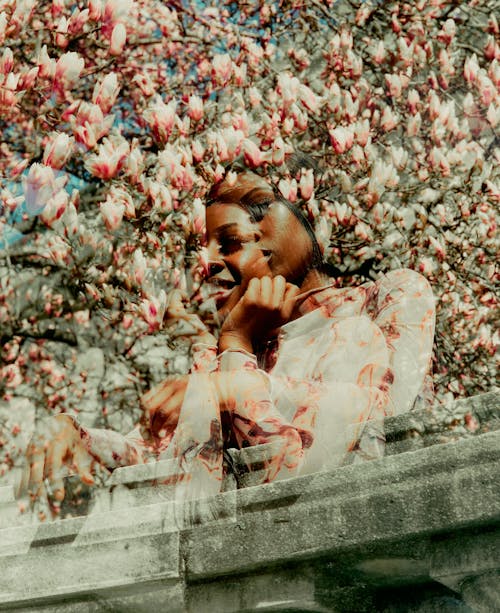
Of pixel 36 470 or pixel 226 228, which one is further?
pixel 226 228

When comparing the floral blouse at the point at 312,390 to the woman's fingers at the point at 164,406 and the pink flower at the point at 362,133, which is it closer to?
the woman's fingers at the point at 164,406

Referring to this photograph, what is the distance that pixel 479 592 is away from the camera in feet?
5.55

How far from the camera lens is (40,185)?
3.30 metres

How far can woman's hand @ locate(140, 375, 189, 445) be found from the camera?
8.97ft

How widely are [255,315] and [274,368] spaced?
0.22 metres

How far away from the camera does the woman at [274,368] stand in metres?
2.34

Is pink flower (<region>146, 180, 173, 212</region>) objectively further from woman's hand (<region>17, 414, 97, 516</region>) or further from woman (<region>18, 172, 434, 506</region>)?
woman's hand (<region>17, 414, 97, 516</region>)

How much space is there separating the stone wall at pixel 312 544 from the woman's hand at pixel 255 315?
2.76 ft

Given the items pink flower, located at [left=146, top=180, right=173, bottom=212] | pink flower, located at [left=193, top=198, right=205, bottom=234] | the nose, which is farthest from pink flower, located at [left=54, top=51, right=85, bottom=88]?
the nose

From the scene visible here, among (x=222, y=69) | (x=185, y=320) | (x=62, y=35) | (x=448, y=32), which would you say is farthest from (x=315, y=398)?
(x=448, y=32)

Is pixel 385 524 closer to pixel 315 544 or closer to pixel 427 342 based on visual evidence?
pixel 315 544

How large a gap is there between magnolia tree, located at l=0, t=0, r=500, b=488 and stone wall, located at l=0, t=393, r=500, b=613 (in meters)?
1.38

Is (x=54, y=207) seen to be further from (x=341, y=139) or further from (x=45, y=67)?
(x=341, y=139)

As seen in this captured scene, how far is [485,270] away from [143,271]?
9.04 ft
